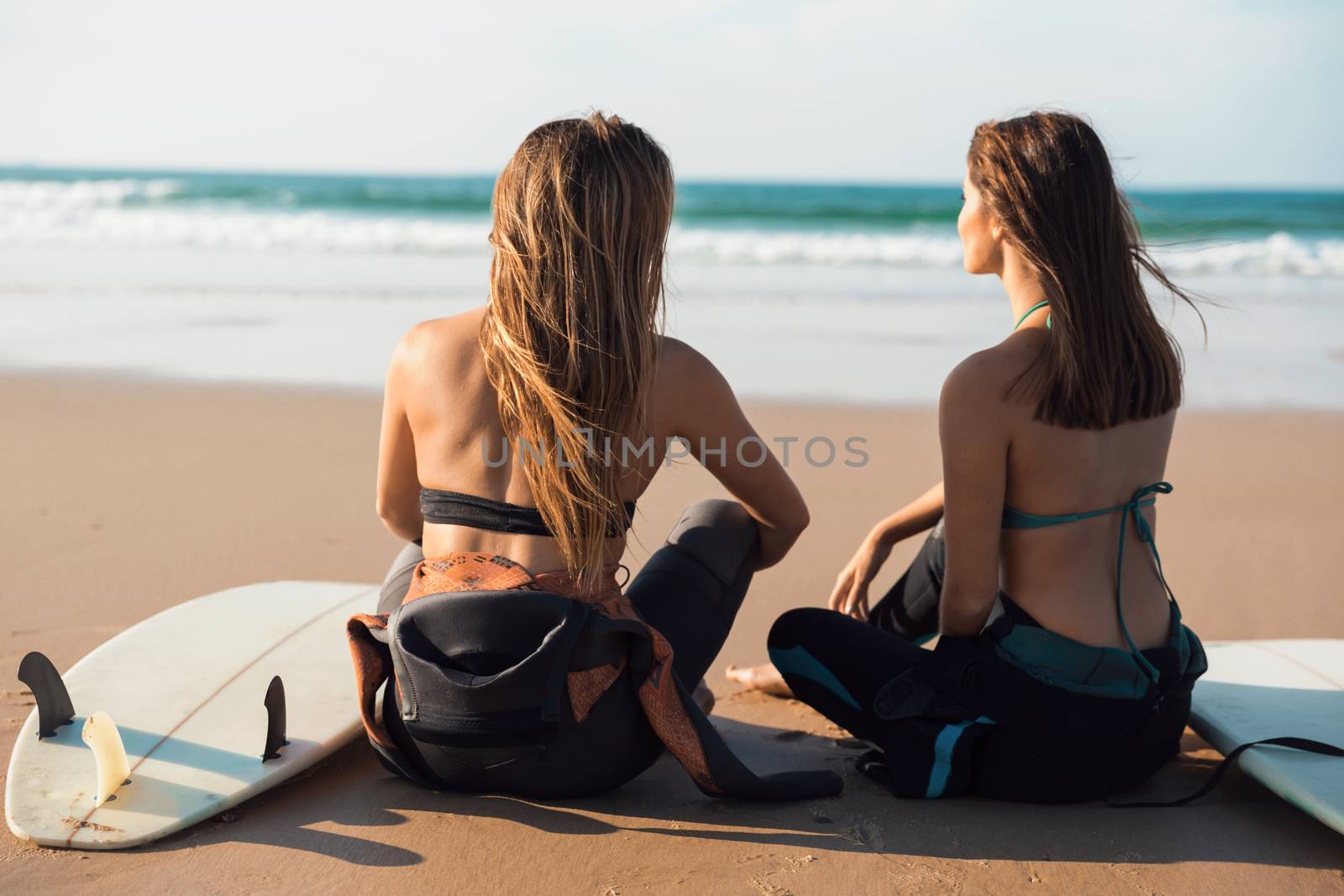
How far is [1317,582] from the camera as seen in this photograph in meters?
3.84

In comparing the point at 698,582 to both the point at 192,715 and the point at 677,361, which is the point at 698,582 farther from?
the point at 192,715

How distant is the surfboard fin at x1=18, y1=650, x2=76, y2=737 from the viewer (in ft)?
7.51

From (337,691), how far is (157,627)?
0.62 meters

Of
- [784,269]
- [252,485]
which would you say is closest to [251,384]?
[252,485]

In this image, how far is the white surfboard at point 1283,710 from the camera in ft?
7.20

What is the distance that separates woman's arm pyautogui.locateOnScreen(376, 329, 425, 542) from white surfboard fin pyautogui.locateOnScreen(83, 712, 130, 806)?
2.22 feet

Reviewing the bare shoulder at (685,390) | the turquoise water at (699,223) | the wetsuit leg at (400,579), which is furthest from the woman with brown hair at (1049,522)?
the turquoise water at (699,223)

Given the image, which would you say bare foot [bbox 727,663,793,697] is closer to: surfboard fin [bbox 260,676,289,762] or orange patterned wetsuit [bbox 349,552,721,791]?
orange patterned wetsuit [bbox 349,552,721,791]

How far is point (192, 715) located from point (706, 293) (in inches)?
341

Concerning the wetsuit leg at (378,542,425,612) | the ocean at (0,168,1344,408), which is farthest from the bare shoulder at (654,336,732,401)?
the ocean at (0,168,1344,408)

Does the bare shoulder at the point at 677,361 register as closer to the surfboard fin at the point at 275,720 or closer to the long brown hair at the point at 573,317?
the long brown hair at the point at 573,317

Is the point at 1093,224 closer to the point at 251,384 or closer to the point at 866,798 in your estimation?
the point at 866,798

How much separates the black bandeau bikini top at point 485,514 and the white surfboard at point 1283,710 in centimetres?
140

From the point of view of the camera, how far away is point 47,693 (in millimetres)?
2363
